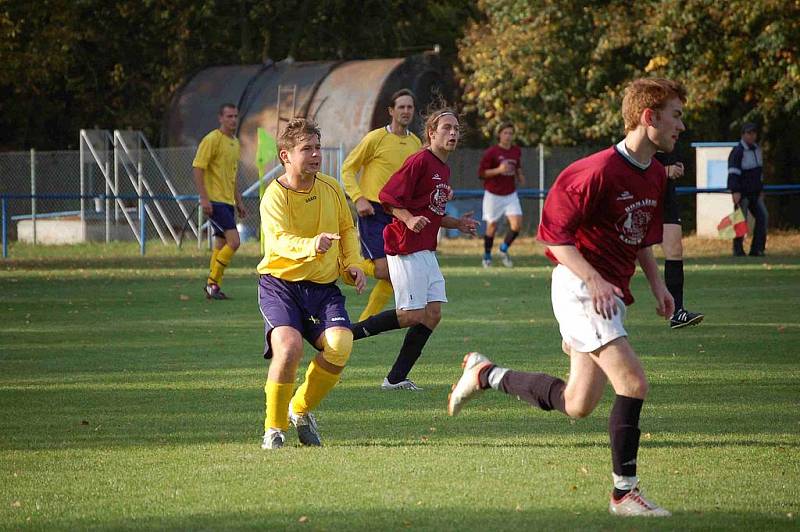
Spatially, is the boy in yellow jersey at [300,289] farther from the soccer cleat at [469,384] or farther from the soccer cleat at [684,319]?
the soccer cleat at [684,319]

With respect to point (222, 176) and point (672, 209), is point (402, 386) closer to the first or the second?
point (672, 209)

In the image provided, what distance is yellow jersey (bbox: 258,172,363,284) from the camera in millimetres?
7625

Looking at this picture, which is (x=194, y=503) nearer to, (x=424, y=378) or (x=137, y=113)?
(x=424, y=378)

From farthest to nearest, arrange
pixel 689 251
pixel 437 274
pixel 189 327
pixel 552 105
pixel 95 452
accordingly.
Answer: pixel 552 105
pixel 689 251
pixel 189 327
pixel 437 274
pixel 95 452

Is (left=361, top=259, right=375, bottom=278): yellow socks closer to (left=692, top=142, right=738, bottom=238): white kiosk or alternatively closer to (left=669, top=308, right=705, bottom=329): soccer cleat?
(left=669, top=308, right=705, bottom=329): soccer cleat

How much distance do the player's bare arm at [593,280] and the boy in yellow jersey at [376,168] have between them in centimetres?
568

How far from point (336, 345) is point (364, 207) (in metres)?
4.07

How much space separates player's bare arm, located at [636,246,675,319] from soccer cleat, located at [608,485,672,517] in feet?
3.30

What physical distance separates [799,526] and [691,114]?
25.6 meters

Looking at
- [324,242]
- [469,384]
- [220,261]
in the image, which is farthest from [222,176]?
[469,384]

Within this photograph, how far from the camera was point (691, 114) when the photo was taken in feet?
99.6

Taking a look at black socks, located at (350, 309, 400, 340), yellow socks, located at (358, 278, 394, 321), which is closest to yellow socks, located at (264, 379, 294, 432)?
black socks, located at (350, 309, 400, 340)

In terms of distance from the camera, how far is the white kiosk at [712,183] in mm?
28703

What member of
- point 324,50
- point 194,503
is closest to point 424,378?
point 194,503
